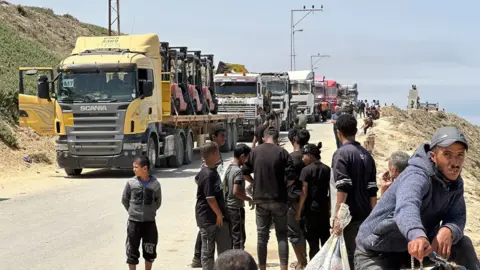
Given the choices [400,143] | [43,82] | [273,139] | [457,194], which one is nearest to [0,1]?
[400,143]

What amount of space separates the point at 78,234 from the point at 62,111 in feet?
24.6

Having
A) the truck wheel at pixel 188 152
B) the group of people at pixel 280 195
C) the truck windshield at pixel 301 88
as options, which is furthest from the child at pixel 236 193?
the truck windshield at pixel 301 88

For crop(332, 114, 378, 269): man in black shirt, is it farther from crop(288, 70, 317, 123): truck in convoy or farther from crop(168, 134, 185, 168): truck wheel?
crop(288, 70, 317, 123): truck in convoy

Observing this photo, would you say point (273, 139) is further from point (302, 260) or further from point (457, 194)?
point (457, 194)

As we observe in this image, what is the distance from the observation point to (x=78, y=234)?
1116cm

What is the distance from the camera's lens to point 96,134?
18172 mm

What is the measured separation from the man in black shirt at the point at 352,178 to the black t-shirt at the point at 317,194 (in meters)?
0.88

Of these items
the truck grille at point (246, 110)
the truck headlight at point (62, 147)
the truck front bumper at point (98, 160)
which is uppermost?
the truck grille at point (246, 110)

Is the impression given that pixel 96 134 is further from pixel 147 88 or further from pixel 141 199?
pixel 141 199

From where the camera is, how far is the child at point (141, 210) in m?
7.50

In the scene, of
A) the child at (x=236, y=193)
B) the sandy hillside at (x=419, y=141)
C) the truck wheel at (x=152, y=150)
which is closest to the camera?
the child at (x=236, y=193)

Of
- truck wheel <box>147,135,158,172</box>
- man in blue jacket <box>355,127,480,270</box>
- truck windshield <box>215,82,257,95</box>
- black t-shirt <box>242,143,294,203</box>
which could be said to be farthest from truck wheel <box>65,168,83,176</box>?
man in blue jacket <box>355,127,480,270</box>

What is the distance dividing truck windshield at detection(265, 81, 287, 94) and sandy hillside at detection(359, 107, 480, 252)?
5000 mm

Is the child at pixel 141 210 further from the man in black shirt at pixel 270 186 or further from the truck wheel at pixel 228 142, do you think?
the truck wheel at pixel 228 142
